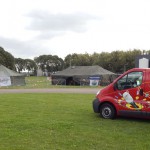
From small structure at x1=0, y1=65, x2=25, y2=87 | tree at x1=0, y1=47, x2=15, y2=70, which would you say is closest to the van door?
small structure at x1=0, y1=65, x2=25, y2=87

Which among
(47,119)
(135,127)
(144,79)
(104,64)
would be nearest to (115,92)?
(144,79)

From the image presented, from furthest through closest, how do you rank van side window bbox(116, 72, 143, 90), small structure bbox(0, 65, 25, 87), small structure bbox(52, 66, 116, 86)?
1. small structure bbox(52, 66, 116, 86)
2. small structure bbox(0, 65, 25, 87)
3. van side window bbox(116, 72, 143, 90)

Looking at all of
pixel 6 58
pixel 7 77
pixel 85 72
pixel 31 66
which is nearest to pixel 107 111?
pixel 7 77

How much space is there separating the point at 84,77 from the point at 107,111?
40201 mm

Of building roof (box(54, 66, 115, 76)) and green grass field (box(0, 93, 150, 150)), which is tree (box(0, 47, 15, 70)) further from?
green grass field (box(0, 93, 150, 150))

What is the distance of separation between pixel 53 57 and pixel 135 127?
141186mm

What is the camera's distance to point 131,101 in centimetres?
1088

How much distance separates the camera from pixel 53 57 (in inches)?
5906

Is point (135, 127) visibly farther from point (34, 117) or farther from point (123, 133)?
point (34, 117)

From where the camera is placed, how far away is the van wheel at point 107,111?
11.4m

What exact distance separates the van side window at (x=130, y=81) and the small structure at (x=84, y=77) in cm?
3772

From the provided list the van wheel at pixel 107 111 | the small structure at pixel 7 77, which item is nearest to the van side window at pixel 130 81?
the van wheel at pixel 107 111

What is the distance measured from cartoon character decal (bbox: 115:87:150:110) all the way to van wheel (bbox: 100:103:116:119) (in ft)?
1.39

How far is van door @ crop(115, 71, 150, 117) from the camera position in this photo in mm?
10664
